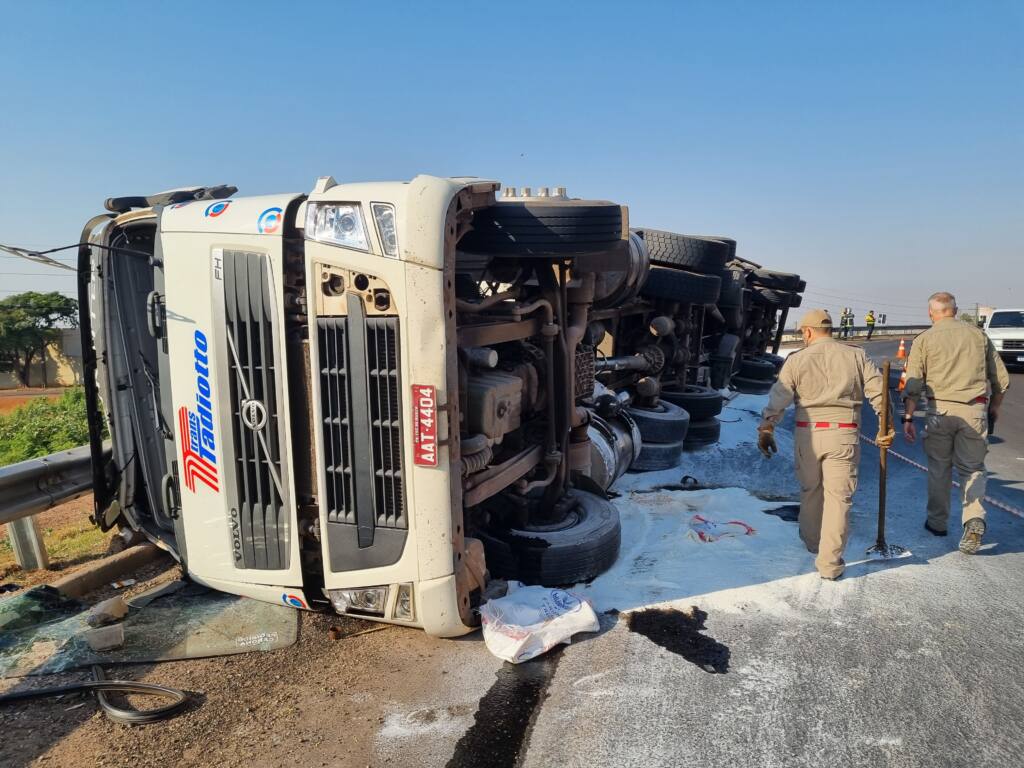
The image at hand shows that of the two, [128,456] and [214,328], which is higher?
[214,328]

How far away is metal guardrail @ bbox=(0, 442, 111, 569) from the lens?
364 centimetres

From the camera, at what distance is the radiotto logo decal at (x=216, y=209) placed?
10.1ft

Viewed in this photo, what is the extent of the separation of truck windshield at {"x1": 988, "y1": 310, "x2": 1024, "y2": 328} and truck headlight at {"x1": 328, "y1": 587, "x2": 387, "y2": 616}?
21.3 metres

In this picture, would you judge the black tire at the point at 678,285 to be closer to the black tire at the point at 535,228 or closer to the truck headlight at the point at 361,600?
the black tire at the point at 535,228

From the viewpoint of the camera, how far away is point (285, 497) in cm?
308

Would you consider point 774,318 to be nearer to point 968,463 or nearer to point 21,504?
point 968,463

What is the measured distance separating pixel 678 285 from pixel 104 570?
6.07m

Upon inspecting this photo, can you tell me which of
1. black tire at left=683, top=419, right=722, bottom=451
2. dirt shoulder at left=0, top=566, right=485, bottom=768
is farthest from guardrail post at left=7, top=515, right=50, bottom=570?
black tire at left=683, top=419, right=722, bottom=451

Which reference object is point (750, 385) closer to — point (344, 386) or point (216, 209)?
point (344, 386)

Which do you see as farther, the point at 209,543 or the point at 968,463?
the point at 968,463

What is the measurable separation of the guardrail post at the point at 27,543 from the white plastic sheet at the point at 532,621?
9.39ft

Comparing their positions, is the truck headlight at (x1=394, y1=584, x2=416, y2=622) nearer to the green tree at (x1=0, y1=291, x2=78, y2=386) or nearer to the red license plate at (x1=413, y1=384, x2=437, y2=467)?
the red license plate at (x1=413, y1=384, x2=437, y2=467)

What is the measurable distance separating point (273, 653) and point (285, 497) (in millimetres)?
710


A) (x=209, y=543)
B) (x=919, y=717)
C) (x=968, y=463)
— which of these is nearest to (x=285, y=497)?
(x=209, y=543)
